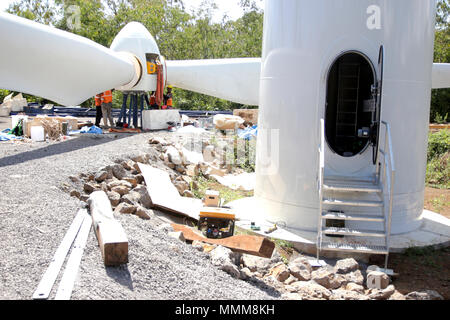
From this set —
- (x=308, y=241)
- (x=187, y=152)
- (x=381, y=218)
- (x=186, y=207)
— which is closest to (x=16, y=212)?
(x=186, y=207)

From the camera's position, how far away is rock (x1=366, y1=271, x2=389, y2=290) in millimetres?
5262

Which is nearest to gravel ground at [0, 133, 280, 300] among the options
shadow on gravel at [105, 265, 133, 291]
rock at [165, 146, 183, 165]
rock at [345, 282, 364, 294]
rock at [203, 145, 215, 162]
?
shadow on gravel at [105, 265, 133, 291]

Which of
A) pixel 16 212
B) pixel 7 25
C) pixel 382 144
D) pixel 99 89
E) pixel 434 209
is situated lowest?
pixel 434 209

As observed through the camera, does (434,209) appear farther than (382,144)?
Yes

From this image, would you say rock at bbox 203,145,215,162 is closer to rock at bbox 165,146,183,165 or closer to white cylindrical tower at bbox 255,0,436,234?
rock at bbox 165,146,183,165

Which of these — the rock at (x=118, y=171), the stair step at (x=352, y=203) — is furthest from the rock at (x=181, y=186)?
the stair step at (x=352, y=203)

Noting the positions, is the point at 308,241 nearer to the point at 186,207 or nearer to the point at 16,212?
the point at 186,207

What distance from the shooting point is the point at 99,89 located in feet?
34.3

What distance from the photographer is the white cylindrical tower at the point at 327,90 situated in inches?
256

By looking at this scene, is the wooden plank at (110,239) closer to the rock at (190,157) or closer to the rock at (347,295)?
the rock at (347,295)

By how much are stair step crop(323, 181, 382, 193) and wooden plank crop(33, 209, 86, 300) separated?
332 cm

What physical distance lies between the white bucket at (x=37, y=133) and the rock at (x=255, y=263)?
25.6 feet
